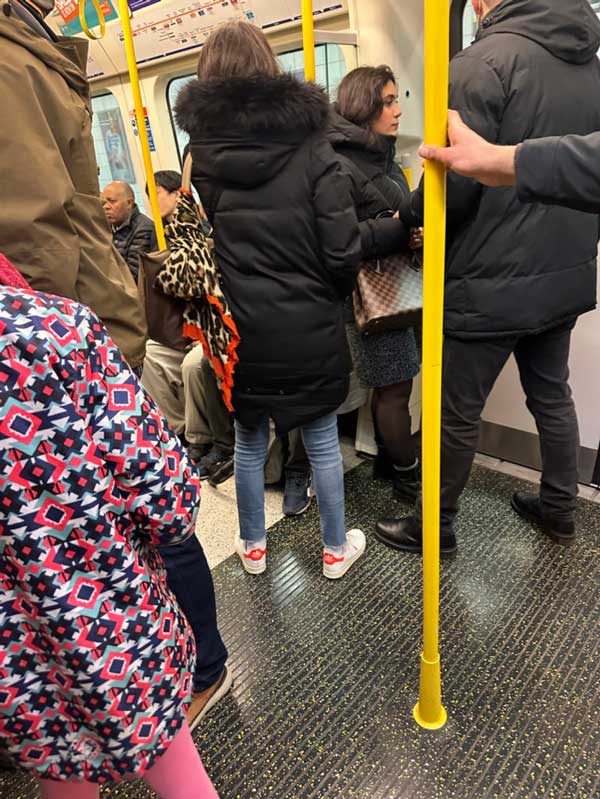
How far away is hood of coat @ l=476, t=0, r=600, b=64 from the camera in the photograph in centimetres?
146

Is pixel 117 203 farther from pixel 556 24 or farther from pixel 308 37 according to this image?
pixel 556 24

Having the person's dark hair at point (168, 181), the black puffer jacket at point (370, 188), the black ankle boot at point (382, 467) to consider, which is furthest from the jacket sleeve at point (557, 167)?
the person's dark hair at point (168, 181)

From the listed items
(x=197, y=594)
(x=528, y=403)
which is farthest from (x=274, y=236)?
(x=528, y=403)

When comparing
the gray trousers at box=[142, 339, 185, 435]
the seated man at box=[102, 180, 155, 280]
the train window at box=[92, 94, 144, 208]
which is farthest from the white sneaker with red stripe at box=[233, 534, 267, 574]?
the train window at box=[92, 94, 144, 208]

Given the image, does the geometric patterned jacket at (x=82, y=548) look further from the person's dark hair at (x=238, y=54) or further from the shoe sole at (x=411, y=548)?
the shoe sole at (x=411, y=548)

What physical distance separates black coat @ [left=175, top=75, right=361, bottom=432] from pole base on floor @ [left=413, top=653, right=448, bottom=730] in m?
0.79

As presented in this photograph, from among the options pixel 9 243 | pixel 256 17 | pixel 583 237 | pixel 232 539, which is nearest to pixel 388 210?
pixel 583 237

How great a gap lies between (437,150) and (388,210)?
100 cm

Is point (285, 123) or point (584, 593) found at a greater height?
point (285, 123)

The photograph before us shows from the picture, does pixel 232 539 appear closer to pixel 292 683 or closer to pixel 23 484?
pixel 292 683

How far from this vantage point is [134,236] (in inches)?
144

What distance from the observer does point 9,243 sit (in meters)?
1.10

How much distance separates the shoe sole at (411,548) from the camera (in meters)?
2.10

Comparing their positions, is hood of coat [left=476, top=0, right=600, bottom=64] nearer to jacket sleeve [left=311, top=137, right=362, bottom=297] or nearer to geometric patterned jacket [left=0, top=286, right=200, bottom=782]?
jacket sleeve [left=311, top=137, right=362, bottom=297]
